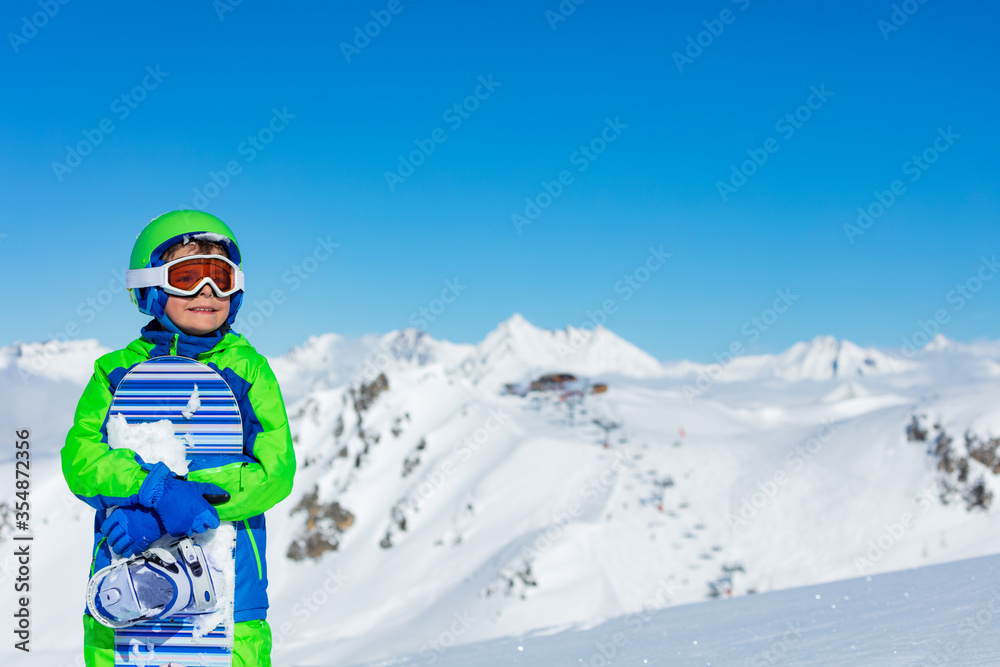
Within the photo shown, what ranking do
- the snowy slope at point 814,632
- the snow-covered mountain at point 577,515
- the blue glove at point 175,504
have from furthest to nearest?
the snow-covered mountain at point 577,515 < the snowy slope at point 814,632 < the blue glove at point 175,504

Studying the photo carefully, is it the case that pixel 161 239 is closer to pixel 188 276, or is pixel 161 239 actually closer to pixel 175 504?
pixel 188 276

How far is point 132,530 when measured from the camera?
8.28 feet

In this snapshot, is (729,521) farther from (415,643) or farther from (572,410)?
(572,410)

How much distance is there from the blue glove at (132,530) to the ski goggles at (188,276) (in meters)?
0.87

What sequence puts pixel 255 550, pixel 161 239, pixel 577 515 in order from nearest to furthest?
pixel 255 550
pixel 161 239
pixel 577 515

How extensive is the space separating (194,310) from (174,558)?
0.98m

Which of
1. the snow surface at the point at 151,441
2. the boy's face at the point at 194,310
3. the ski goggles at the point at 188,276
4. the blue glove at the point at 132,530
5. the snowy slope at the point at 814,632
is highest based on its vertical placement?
the ski goggles at the point at 188,276

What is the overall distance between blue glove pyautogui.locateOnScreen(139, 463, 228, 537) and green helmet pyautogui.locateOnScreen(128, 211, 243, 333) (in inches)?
27.3

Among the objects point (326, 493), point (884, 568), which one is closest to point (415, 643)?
point (884, 568)

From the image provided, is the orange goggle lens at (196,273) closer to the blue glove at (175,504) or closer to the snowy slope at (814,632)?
the blue glove at (175,504)

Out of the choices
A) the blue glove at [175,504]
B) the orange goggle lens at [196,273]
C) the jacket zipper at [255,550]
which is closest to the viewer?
the blue glove at [175,504]

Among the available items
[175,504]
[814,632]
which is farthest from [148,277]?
[814,632]

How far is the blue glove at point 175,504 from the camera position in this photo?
8.16ft

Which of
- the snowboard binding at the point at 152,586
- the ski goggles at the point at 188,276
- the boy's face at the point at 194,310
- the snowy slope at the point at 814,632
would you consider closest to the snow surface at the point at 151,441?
the snowboard binding at the point at 152,586
